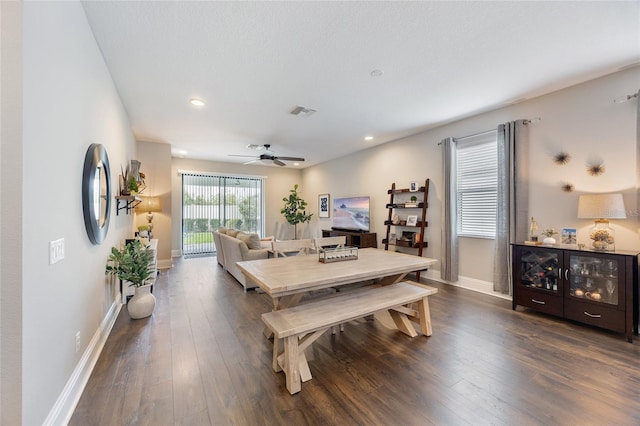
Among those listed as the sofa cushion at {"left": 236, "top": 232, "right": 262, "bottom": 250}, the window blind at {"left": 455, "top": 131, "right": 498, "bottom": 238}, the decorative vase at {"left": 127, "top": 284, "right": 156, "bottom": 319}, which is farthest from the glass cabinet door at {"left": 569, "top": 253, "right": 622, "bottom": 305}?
the decorative vase at {"left": 127, "top": 284, "right": 156, "bottom": 319}

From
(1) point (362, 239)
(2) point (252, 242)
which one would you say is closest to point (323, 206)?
(1) point (362, 239)

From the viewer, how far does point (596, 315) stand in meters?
2.68

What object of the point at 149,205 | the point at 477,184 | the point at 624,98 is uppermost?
the point at 624,98

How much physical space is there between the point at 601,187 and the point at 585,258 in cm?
86

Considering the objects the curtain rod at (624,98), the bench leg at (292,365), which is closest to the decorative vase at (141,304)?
the bench leg at (292,365)

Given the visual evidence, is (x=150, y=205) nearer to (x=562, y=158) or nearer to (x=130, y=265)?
(x=130, y=265)

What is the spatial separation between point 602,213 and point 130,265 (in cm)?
508

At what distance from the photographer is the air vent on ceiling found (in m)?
3.71

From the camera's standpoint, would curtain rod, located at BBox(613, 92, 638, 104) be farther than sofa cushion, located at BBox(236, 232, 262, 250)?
No

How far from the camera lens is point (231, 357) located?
225 centimetres

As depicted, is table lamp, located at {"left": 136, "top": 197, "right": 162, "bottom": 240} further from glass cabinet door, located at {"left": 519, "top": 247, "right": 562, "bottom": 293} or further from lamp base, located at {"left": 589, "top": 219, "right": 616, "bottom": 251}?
lamp base, located at {"left": 589, "top": 219, "right": 616, "bottom": 251}

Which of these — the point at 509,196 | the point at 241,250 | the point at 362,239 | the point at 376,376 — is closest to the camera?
the point at 376,376

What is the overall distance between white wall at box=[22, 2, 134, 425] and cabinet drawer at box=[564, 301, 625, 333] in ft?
14.6

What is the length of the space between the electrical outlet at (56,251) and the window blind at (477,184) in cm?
481
